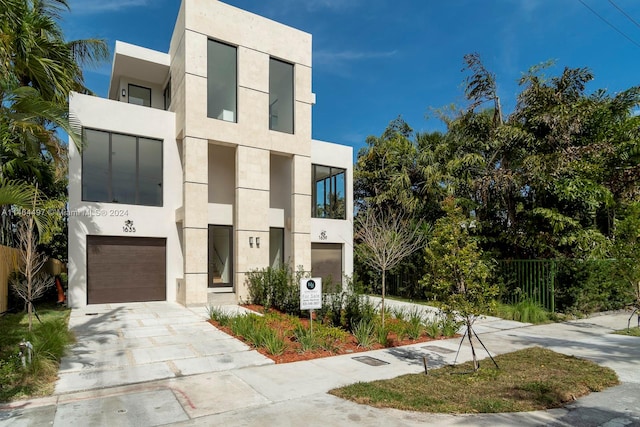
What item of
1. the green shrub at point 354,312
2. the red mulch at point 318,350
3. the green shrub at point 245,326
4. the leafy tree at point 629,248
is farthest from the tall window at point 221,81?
the leafy tree at point 629,248

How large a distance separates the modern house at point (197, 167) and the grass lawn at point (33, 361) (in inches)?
187

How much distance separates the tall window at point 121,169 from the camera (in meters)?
13.7

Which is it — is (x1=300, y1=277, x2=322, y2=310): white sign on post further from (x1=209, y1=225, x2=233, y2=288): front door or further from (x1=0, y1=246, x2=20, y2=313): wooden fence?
(x1=0, y1=246, x2=20, y2=313): wooden fence

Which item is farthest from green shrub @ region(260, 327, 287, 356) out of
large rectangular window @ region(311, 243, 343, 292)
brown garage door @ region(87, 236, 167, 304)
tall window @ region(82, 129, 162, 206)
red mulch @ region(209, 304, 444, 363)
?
large rectangular window @ region(311, 243, 343, 292)

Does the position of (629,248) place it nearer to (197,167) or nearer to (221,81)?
(197,167)

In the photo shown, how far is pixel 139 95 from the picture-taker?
18.1 meters

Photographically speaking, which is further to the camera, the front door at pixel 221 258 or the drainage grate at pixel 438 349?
Answer: the front door at pixel 221 258

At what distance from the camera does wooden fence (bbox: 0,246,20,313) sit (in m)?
11.3

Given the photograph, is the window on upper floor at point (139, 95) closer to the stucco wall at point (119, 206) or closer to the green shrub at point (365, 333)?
the stucco wall at point (119, 206)

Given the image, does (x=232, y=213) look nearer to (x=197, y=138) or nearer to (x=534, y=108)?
(x=197, y=138)

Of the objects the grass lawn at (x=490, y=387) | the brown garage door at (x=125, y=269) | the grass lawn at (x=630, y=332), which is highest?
the brown garage door at (x=125, y=269)

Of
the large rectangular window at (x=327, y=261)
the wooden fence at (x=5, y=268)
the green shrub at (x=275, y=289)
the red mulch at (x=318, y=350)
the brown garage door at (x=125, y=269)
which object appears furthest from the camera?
the large rectangular window at (x=327, y=261)

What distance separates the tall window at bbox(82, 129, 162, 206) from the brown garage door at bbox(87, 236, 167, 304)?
153 centimetres

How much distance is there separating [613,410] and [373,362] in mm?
3695
